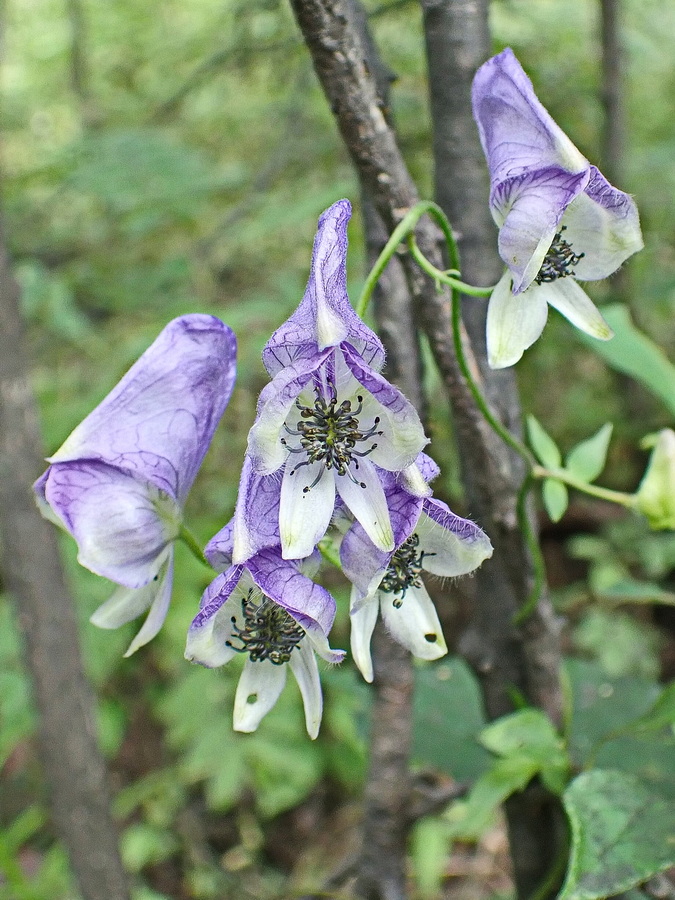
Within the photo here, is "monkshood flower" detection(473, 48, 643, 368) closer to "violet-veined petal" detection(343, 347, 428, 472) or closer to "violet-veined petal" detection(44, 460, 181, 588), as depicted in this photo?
"violet-veined petal" detection(343, 347, 428, 472)

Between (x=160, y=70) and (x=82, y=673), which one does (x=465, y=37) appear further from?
(x=160, y=70)

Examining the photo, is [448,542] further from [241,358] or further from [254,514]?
A: [241,358]

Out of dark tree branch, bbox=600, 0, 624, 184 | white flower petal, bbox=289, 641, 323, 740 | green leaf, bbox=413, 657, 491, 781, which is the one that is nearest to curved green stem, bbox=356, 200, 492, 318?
white flower petal, bbox=289, 641, 323, 740

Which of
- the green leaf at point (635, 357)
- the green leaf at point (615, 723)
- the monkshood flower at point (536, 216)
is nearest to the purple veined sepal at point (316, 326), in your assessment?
the monkshood flower at point (536, 216)

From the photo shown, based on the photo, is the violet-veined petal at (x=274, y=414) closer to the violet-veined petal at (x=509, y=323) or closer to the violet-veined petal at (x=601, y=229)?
the violet-veined petal at (x=509, y=323)

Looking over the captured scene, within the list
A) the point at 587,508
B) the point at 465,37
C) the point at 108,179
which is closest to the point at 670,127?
the point at 587,508

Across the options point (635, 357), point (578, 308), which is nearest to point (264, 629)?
point (578, 308)
